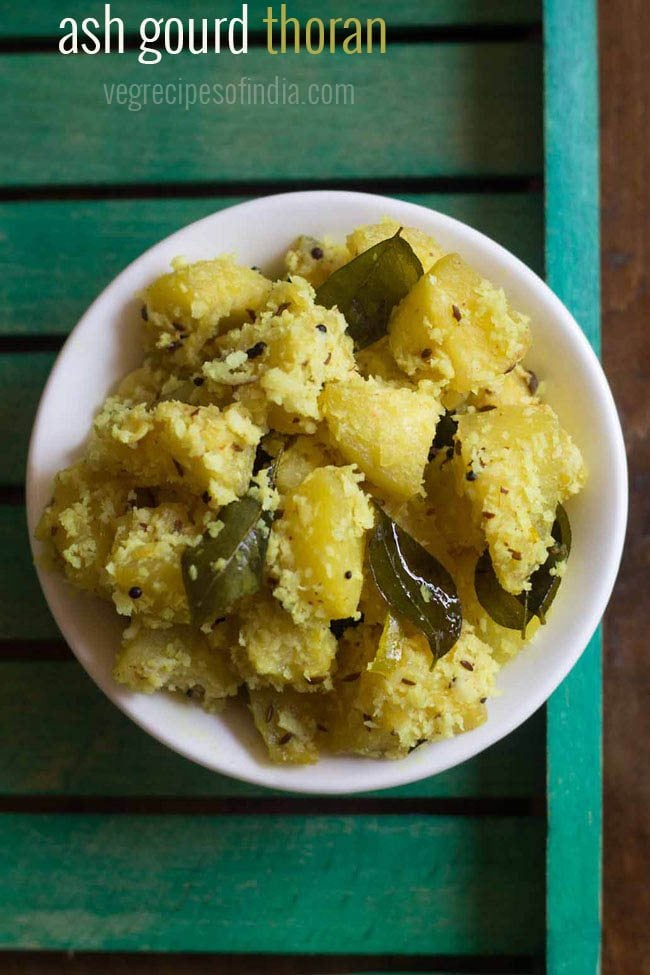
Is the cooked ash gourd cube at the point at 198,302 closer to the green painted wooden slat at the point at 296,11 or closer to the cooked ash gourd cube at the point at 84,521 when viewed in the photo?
the cooked ash gourd cube at the point at 84,521

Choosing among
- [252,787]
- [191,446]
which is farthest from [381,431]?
[252,787]

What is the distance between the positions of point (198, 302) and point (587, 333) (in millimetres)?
696

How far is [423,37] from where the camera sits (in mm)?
1702

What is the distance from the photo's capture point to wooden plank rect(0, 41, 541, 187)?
1664 millimetres

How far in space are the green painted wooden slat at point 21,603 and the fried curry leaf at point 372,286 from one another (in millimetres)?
713

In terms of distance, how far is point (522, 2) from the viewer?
168cm

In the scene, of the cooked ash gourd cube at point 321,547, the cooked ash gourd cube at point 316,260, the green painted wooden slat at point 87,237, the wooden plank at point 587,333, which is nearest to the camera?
the cooked ash gourd cube at point 321,547

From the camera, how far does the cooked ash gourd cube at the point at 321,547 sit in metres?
1.07

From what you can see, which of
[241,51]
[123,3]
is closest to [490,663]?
[241,51]

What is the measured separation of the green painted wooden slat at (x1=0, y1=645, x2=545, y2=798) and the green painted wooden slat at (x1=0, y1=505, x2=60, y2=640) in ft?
0.17

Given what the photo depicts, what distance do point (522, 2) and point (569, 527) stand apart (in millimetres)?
977

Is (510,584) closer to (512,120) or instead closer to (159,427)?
(159,427)

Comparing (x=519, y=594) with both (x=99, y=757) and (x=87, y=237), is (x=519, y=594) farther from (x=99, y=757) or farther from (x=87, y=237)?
(x=87, y=237)

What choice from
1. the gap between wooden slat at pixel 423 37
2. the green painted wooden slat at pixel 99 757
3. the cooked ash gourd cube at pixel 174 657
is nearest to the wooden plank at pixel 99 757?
the green painted wooden slat at pixel 99 757
